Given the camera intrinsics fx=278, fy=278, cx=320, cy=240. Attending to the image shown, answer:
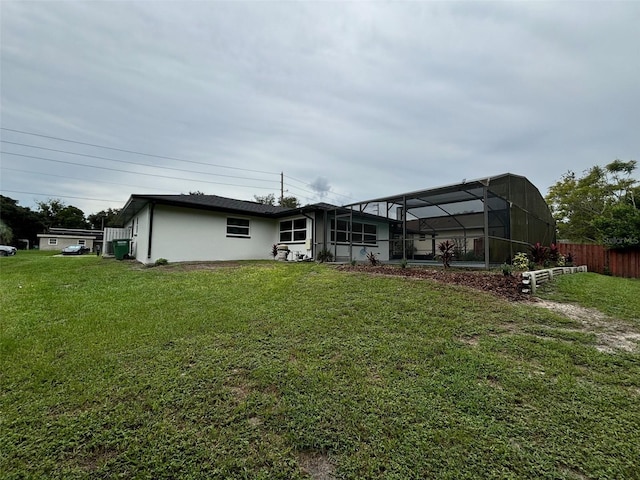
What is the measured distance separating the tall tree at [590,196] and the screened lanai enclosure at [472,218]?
9280 mm

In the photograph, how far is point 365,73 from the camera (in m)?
8.64

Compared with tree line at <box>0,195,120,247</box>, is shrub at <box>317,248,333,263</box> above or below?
below

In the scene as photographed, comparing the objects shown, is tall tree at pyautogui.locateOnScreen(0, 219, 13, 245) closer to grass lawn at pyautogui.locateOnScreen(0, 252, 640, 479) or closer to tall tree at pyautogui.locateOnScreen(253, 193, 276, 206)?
tall tree at pyautogui.locateOnScreen(253, 193, 276, 206)

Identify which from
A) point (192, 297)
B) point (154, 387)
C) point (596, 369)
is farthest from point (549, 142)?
point (154, 387)

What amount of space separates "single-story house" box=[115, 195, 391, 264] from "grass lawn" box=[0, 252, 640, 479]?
23.9ft

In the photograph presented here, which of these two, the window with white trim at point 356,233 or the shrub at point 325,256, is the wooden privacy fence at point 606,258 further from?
the shrub at point 325,256

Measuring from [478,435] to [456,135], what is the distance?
453 inches

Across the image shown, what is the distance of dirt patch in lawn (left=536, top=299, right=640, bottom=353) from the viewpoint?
10.2 feet

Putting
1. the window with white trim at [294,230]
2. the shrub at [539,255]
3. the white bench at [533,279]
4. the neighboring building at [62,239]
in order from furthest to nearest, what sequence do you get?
the neighboring building at [62,239] → the window with white trim at [294,230] → the shrub at [539,255] → the white bench at [533,279]

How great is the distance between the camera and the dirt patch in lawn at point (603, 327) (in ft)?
10.2

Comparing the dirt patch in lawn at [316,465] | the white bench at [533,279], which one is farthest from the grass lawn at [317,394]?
the white bench at [533,279]

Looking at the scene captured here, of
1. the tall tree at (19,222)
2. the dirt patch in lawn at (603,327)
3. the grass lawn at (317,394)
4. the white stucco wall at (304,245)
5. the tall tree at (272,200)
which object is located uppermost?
the tall tree at (272,200)

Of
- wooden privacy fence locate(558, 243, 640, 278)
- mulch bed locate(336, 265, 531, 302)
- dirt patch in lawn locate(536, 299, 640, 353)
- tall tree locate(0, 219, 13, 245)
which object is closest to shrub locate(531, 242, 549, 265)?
mulch bed locate(336, 265, 531, 302)

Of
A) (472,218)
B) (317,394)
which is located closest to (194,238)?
(317,394)
